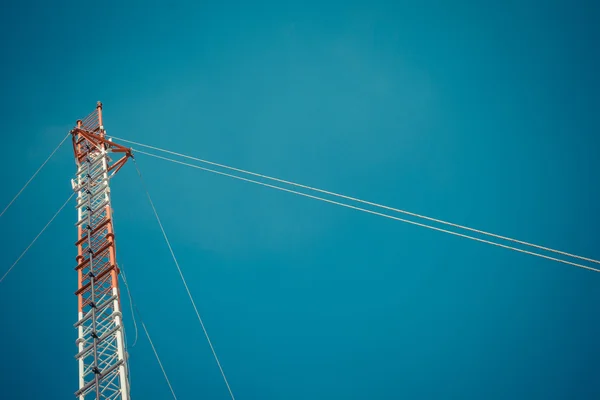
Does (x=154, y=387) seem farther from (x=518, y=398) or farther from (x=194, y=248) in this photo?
(x=518, y=398)

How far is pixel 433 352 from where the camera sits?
1483 inches

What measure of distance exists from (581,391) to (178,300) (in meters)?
34.4

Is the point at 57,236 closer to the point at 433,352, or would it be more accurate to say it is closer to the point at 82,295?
the point at 82,295

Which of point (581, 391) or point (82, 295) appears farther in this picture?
point (581, 391)

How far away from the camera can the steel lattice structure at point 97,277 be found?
885cm

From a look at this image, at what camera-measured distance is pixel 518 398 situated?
35.6 metres

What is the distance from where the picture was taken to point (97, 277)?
10648mm

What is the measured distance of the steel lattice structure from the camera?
8852mm

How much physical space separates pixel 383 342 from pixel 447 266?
1044 centimetres

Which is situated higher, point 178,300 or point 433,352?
point 178,300

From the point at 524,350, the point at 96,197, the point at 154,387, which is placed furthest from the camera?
the point at 524,350

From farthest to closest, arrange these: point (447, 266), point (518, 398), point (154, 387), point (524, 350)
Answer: point (447, 266) < point (524, 350) < point (518, 398) < point (154, 387)

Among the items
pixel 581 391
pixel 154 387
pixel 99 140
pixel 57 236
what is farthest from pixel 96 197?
pixel 581 391

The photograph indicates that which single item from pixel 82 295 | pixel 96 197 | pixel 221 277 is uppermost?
pixel 221 277
